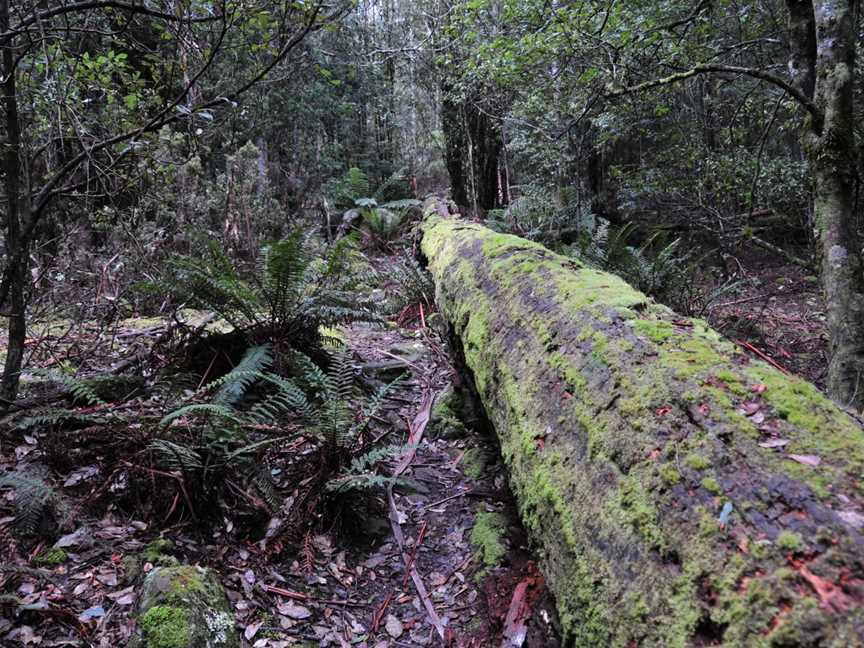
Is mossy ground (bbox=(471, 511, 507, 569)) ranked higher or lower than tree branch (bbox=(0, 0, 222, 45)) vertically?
lower

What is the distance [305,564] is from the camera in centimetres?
266

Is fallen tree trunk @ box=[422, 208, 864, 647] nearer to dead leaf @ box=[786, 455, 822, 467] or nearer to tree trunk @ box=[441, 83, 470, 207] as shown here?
dead leaf @ box=[786, 455, 822, 467]

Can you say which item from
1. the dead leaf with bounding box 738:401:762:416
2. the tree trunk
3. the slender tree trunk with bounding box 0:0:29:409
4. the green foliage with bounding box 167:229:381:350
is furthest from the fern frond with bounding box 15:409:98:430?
the tree trunk

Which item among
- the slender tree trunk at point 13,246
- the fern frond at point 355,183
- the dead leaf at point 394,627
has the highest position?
the fern frond at point 355,183

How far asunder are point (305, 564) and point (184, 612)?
0.85m

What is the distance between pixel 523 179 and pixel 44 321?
13.6 m

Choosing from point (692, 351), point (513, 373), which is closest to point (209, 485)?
point (513, 373)

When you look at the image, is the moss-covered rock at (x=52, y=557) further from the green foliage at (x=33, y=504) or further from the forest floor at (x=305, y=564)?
the green foliage at (x=33, y=504)

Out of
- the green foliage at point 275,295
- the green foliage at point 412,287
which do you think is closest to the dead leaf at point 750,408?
the green foliage at point 275,295

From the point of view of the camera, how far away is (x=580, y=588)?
5.38ft

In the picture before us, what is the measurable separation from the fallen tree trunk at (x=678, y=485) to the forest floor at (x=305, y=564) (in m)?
0.57

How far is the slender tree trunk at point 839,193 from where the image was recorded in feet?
10.5

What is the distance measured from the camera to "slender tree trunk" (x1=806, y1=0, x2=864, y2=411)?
10.5 feet

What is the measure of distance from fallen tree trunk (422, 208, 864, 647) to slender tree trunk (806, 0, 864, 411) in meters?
1.78
